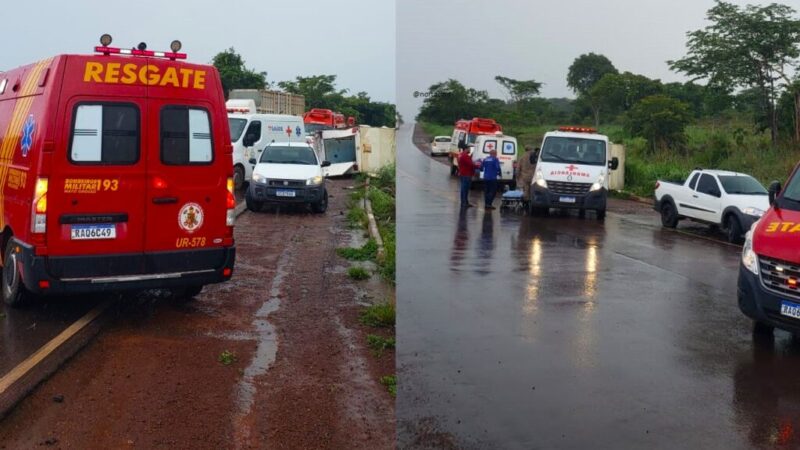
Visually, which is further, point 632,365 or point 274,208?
point 274,208

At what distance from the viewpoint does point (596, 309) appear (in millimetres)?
8836

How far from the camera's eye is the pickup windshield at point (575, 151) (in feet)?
65.3

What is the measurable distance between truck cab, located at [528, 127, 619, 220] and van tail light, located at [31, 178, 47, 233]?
1353cm

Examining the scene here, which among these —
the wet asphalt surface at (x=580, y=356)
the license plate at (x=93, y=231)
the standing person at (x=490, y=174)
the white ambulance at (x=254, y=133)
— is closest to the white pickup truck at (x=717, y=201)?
the standing person at (x=490, y=174)

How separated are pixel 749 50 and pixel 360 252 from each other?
19.5m

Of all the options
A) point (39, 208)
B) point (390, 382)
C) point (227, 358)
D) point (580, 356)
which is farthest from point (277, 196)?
point (390, 382)

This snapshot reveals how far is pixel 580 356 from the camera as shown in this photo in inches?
269

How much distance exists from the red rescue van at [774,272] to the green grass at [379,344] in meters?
3.19

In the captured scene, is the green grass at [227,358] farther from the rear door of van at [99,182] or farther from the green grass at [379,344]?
the rear door of van at [99,182]

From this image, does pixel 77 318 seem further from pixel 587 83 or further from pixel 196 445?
pixel 587 83

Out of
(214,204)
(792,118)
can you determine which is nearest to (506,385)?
(214,204)

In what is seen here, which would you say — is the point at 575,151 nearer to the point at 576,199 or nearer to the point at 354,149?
the point at 576,199

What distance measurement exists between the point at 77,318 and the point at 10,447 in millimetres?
3338

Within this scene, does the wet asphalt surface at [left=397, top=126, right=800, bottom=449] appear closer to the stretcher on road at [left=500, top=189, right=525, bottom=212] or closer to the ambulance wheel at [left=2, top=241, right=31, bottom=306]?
the ambulance wheel at [left=2, top=241, right=31, bottom=306]
